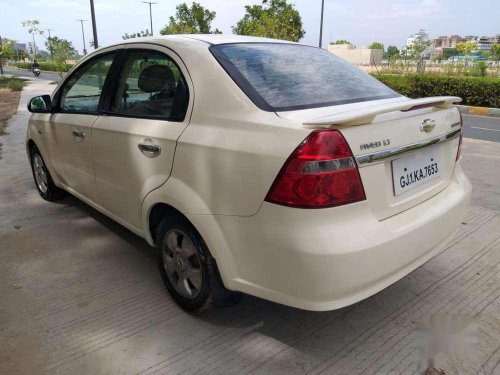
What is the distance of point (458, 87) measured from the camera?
1516 cm

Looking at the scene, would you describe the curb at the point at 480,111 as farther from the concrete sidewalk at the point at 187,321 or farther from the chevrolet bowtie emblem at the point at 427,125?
the chevrolet bowtie emblem at the point at 427,125

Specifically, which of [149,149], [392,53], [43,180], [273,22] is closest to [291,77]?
[149,149]

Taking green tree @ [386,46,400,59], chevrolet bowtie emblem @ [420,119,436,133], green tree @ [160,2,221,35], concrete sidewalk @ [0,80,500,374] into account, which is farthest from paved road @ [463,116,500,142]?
green tree @ [160,2,221,35]

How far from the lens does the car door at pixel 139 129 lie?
241 cm

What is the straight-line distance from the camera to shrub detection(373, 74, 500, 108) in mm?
14438

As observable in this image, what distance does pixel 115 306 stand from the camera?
8.73ft

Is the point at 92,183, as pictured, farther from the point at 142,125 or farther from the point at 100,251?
the point at 142,125

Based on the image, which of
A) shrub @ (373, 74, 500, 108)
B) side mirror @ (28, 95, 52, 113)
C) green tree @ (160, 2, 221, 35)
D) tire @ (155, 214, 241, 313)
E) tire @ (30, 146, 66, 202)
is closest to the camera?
tire @ (155, 214, 241, 313)

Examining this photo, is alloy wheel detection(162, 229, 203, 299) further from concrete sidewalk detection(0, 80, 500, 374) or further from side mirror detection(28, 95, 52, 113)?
side mirror detection(28, 95, 52, 113)

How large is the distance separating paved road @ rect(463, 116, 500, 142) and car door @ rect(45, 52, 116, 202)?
7706 mm

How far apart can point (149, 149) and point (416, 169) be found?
1448mm

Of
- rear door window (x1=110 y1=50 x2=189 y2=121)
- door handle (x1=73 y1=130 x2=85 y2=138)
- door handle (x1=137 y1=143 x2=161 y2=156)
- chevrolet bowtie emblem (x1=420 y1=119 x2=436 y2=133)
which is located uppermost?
rear door window (x1=110 y1=50 x2=189 y2=121)

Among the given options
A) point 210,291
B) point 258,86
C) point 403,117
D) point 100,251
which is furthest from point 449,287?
point 100,251

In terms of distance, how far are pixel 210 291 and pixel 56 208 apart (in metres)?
2.70
